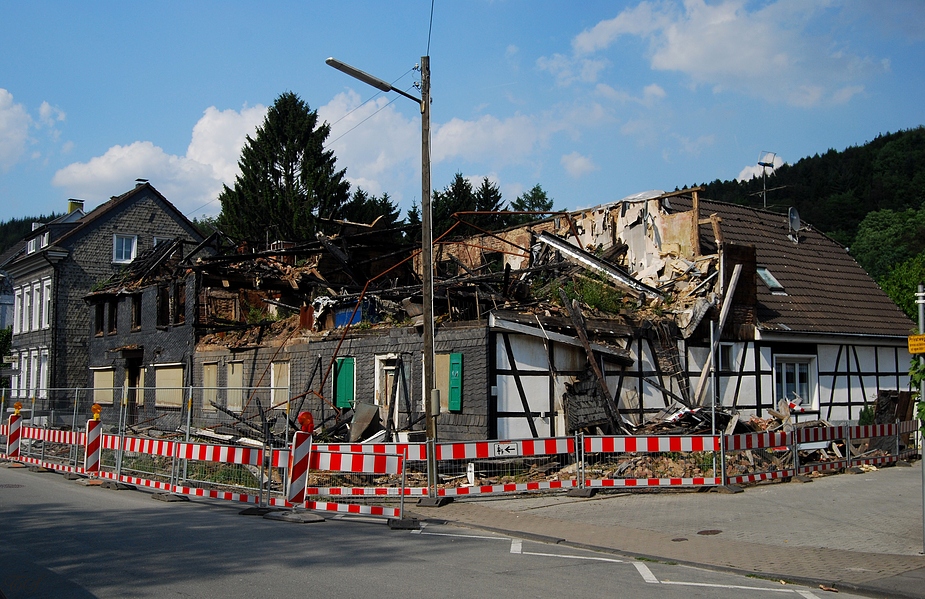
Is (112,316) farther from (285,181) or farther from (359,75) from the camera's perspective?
(359,75)

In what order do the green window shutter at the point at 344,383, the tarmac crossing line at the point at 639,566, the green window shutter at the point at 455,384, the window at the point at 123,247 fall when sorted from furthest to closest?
the window at the point at 123,247 < the green window shutter at the point at 344,383 < the green window shutter at the point at 455,384 < the tarmac crossing line at the point at 639,566

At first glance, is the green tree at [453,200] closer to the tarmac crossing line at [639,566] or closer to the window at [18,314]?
the window at [18,314]

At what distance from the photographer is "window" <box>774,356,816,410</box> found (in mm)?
22000

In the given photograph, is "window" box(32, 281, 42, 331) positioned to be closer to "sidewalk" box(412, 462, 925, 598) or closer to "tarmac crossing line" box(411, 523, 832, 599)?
"sidewalk" box(412, 462, 925, 598)

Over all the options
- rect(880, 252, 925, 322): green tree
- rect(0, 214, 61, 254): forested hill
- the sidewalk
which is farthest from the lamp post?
rect(0, 214, 61, 254): forested hill

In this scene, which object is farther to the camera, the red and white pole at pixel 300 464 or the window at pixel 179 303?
the window at pixel 179 303

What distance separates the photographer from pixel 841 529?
447 inches

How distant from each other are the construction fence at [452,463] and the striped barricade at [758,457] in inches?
1.0

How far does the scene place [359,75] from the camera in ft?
42.9

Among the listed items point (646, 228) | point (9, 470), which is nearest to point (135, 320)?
point (9, 470)

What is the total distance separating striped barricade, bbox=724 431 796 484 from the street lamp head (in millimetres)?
8761

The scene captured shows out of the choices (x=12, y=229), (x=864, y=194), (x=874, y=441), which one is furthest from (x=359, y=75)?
(x=12, y=229)

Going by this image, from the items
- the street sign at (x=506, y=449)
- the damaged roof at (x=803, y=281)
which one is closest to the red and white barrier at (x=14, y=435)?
the street sign at (x=506, y=449)

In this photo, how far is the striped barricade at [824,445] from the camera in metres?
16.3
